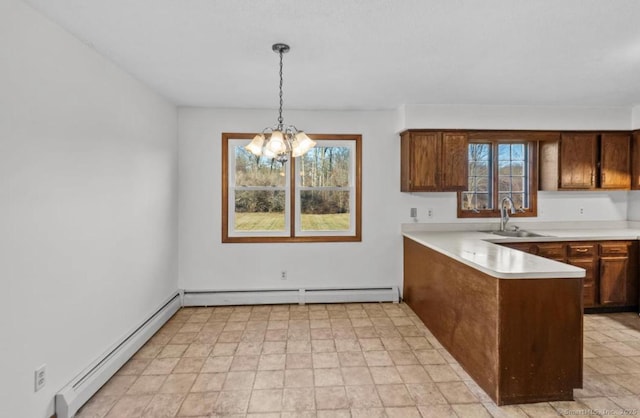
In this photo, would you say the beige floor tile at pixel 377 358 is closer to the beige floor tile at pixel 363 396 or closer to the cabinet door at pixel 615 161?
the beige floor tile at pixel 363 396

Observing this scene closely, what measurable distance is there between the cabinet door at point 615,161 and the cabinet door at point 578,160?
0.33ft

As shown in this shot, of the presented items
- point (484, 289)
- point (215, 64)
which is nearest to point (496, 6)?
point (484, 289)

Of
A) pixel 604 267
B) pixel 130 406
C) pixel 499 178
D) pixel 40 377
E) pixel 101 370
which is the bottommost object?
pixel 130 406

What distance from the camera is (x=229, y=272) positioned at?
4.29m

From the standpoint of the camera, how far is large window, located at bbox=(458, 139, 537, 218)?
446 centimetres

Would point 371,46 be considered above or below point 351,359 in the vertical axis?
above

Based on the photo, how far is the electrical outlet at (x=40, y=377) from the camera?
1.94 metres

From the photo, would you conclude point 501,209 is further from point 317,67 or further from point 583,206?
point 317,67

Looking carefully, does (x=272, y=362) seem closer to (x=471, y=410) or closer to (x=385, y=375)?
(x=385, y=375)

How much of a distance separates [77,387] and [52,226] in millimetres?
1052

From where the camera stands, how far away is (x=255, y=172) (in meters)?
4.37

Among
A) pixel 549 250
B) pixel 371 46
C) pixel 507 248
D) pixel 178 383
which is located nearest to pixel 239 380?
pixel 178 383

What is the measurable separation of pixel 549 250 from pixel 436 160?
5.07 ft

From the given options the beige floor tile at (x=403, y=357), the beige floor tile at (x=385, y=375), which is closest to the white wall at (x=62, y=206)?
the beige floor tile at (x=385, y=375)
